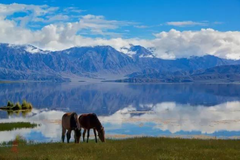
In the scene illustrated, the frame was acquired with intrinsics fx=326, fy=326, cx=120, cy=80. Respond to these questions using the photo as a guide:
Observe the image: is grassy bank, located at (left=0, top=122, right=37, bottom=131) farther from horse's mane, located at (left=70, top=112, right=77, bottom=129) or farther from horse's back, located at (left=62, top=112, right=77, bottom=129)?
horse's mane, located at (left=70, top=112, right=77, bottom=129)

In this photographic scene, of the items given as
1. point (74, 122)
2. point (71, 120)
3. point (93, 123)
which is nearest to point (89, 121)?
point (93, 123)

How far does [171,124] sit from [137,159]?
144 feet

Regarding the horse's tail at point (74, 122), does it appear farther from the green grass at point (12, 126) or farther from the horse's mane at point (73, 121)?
the green grass at point (12, 126)

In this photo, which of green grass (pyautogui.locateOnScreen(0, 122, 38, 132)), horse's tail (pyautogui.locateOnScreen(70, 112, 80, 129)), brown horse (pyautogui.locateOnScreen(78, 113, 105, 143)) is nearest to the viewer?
horse's tail (pyautogui.locateOnScreen(70, 112, 80, 129))

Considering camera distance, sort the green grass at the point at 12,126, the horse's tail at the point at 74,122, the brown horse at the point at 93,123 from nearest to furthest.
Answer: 1. the horse's tail at the point at 74,122
2. the brown horse at the point at 93,123
3. the green grass at the point at 12,126

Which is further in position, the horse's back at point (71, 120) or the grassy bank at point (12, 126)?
the grassy bank at point (12, 126)

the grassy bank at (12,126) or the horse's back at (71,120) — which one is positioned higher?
the horse's back at (71,120)

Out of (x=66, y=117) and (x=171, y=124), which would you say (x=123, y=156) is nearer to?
(x=66, y=117)

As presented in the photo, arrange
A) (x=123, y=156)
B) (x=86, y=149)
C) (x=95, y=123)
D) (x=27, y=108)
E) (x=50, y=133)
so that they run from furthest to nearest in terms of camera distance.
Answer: (x=27, y=108) < (x=50, y=133) < (x=95, y=123) < (x=86, y=149) < (x=123, y=156)

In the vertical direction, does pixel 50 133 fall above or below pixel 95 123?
below

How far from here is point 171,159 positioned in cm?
1798

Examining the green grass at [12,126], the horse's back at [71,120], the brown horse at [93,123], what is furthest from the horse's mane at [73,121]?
the green grass at [12,126]

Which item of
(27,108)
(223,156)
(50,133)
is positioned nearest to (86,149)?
(223,156)

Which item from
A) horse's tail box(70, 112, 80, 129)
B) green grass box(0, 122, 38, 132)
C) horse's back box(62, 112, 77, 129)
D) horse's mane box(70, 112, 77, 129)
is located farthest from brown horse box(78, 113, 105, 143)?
green grass box(0, 122, 38, 132)
